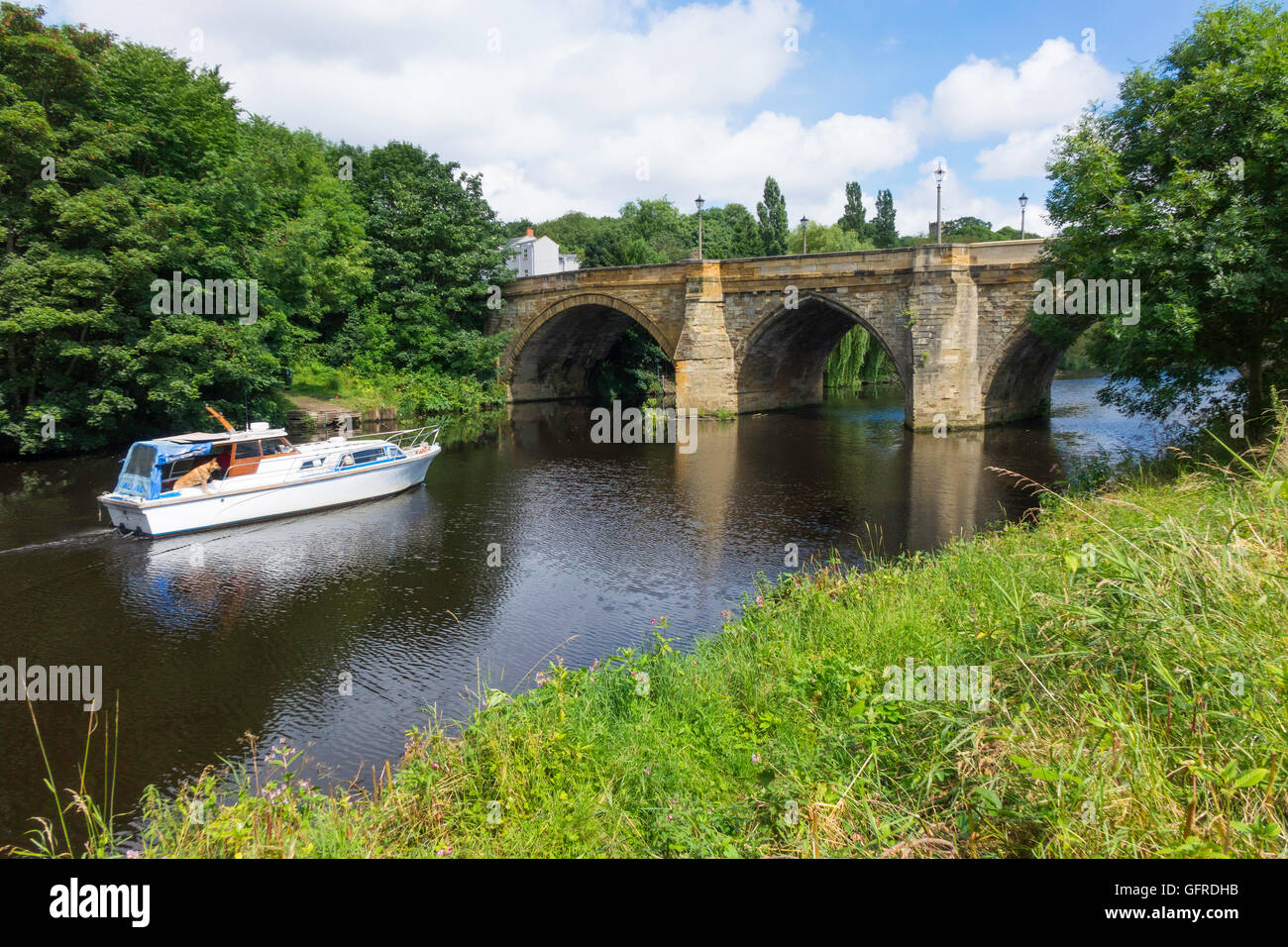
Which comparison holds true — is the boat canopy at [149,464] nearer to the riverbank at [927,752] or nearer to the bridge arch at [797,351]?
the riverbank at [927,752]

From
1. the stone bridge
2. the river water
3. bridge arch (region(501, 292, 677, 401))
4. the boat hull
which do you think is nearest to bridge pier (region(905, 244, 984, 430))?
the stone bridge

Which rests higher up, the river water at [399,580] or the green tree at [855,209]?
the green tree at [855,209]

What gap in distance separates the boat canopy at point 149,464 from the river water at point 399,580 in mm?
1031

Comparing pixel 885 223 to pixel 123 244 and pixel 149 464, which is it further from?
pixel 149 464

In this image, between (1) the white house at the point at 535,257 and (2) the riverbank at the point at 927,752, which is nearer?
(2) the riverbank at the point at 927,752

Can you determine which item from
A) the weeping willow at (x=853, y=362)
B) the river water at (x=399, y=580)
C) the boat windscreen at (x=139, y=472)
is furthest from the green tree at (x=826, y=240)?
the boat windscreen at (x=139, y=472)

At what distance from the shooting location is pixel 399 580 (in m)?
13.2

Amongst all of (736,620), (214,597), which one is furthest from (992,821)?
(214,597)

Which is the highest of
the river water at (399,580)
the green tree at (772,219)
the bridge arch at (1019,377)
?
the green tree at (772,219)

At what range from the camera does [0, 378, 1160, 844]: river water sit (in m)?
8.55

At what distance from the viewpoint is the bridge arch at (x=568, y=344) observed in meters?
36.6

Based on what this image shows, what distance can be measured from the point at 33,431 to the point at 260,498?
9.85 meters

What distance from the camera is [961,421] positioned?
27938mm
